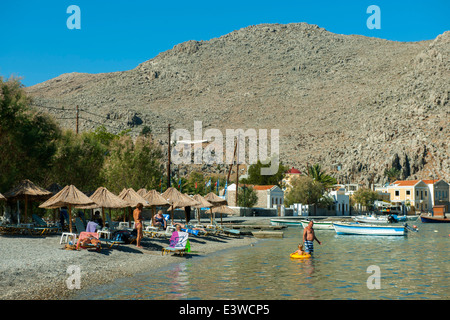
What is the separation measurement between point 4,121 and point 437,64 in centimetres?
14337

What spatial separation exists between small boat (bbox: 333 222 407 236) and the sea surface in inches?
687

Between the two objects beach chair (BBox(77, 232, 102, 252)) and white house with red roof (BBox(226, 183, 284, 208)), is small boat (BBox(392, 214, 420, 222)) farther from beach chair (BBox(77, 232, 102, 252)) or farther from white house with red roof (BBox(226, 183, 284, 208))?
beach chair (BBox(77, 232, 102, 252))

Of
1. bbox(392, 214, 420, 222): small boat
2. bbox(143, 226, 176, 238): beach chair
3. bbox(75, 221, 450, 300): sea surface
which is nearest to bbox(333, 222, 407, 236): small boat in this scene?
bbox(75, 221, 450, 300): sea surface

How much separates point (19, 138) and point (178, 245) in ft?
42.7

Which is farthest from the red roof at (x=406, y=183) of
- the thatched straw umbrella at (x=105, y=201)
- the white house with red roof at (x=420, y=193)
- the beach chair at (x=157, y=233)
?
the thatched straw umbrella at (x=105, y=201)

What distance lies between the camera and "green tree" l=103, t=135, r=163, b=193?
47750 millimetres

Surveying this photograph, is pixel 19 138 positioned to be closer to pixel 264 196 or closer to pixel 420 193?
pixel 264 196

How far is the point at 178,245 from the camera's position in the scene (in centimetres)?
2477

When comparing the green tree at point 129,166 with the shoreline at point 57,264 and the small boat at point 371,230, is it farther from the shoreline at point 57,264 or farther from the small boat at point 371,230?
the shoreline at point 57,264

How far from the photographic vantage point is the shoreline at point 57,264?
14570 mm

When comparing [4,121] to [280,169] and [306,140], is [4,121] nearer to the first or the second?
[280,169]

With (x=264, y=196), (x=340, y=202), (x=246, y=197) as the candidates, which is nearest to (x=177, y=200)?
(x=246, y=197)
